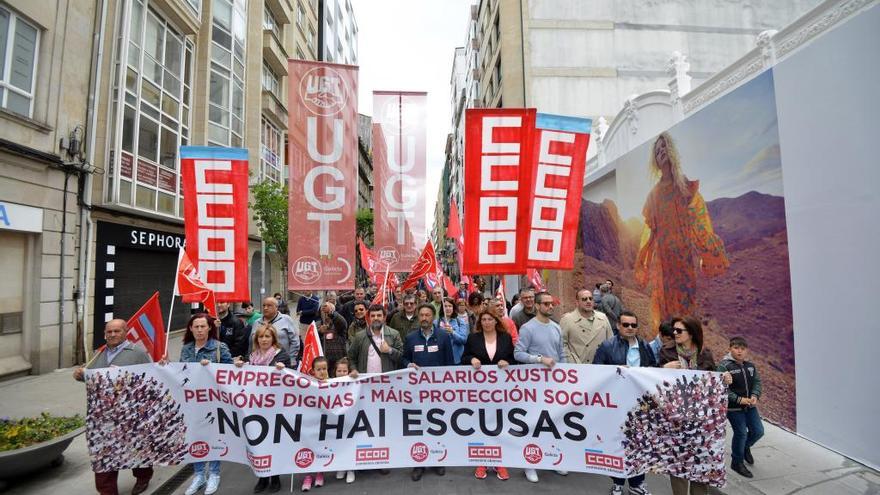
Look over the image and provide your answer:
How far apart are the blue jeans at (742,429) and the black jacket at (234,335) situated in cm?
610

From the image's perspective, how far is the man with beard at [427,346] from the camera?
193 inches

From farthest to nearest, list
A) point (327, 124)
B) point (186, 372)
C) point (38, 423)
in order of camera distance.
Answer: point (327, 124) < point (38, 423) < point (186, 372)

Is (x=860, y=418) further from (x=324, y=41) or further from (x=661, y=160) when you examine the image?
(x=324, y=41)

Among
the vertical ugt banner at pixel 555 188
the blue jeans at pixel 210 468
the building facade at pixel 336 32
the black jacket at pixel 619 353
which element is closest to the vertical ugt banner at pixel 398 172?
the vertical ugt banner at pixel 555 188

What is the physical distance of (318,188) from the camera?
6.25 metres

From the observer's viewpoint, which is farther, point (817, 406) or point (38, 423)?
point (817, 406)

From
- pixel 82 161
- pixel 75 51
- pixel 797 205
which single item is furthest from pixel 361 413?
pixel 75 51

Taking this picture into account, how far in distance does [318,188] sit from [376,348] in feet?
8.62

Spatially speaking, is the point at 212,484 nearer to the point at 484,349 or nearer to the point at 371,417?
the point at 371,417

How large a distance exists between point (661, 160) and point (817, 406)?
18.2 feet

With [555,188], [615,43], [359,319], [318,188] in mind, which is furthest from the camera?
[615,43]

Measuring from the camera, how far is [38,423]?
4625 millimetres

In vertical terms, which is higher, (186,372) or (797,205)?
(797,205)

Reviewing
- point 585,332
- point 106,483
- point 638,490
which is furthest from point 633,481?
point 106,483
